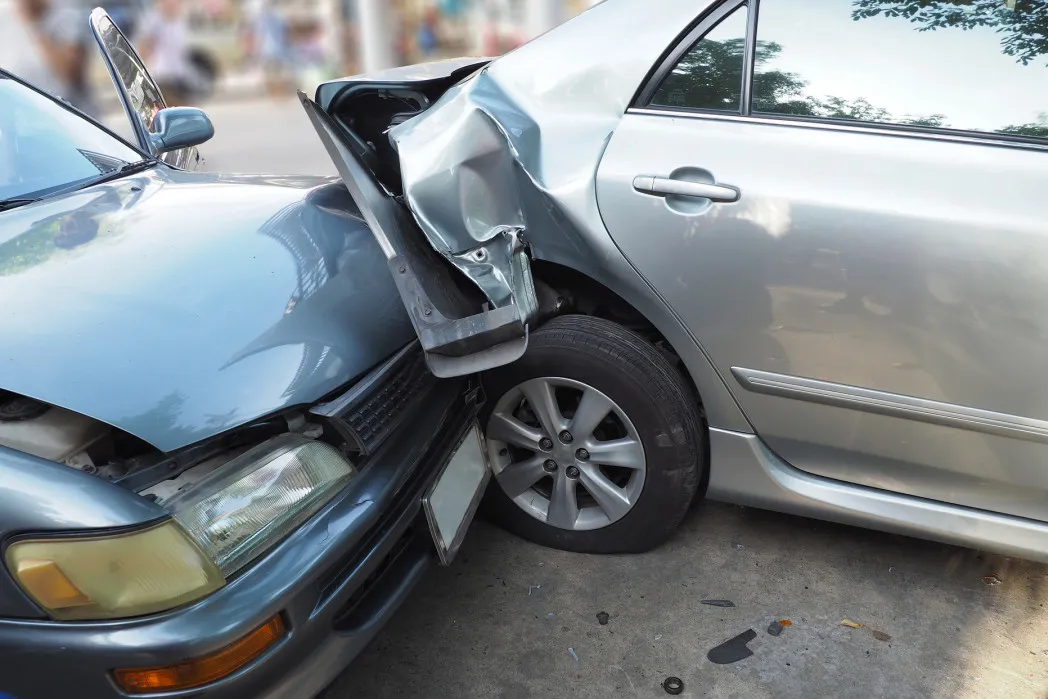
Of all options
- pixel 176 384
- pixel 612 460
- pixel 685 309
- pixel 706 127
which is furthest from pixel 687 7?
pixel 176 384

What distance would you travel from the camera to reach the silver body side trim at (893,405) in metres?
1.82

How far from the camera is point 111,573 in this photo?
1.31m


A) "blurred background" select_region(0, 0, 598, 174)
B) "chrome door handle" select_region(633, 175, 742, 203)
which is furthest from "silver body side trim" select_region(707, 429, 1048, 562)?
"blurred background" select_region(0, 0, 598, 174)

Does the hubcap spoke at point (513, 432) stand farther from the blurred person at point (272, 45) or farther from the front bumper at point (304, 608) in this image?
the blurred person at point (272, 45)

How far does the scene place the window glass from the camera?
1.97 metres

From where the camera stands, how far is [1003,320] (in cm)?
174

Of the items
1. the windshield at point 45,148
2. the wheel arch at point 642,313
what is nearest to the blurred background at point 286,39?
the windshield at point 45,148

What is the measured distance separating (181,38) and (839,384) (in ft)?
38.7

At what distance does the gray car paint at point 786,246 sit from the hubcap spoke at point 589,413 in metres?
0.26

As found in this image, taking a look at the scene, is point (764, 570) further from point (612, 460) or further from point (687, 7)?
point (687, 7)

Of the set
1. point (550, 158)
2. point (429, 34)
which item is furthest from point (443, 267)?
point (429, 34)

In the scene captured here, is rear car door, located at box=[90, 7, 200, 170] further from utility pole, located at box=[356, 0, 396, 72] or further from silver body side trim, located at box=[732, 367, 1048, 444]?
utility pole, located at box=[356, 0, 396, 72]

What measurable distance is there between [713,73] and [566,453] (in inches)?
42.9

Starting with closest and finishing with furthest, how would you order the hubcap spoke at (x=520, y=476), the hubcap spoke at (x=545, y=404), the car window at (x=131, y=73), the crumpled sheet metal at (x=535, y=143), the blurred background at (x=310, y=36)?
the crumpled sheet metal at (x=535, y=143), the hubcap spoke at (x=545, y=404), the hubcap spoke at (x=520, y=476), the car window at (x=131, y=73), the blurred background at (x=310, y=36)
